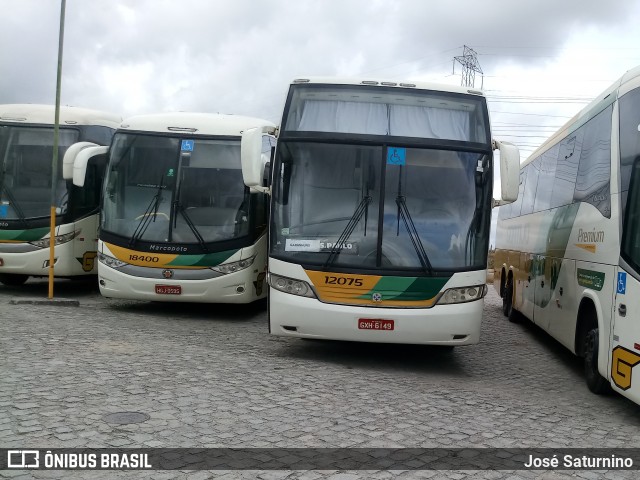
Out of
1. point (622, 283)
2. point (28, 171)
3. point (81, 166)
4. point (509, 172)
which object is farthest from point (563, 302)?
point (28, 171)

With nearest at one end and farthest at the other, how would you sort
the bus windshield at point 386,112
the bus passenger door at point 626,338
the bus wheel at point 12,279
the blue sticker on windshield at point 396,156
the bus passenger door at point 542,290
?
the bus passenger door at point 626,338 → the blue sticker on windshield at point 396,156 → the bus windshield at point 386,112 → the bus passenger door at point 542,290 → the bus wheel at point 12,279

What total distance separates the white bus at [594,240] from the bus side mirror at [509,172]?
825 mm

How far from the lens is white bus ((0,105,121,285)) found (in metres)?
14.0

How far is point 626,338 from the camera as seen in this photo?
699cm

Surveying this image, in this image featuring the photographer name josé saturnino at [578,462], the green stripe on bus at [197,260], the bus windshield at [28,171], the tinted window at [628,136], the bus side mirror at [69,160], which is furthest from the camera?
the bus windshield at [28,171]

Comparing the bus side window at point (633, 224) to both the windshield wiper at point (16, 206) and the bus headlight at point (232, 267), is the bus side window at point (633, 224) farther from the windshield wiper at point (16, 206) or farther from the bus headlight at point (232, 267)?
the windshield wiper at point (16, 206)

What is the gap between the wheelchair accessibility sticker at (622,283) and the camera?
7.07m

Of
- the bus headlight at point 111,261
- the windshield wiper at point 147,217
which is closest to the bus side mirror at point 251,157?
the windshield wiper at point 147,217

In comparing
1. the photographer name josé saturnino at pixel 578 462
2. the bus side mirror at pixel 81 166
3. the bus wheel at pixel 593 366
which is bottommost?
the photographer name josé saturnino at pixel 578 462

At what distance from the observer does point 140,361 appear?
845 centimetres

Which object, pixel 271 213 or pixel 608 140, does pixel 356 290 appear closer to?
pixel 271 213

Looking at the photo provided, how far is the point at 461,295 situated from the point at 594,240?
1653 millimetres

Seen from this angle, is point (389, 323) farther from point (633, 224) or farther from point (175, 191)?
point (175, 191)

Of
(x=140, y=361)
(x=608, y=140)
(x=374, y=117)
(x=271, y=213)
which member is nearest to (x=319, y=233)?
(x=271, y=213)
